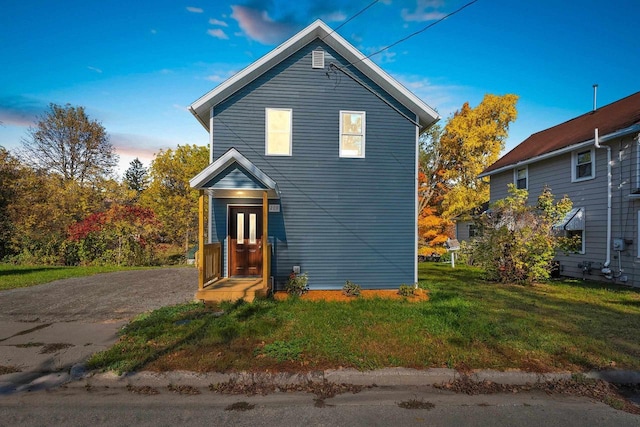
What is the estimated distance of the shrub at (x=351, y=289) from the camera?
8.95 metres

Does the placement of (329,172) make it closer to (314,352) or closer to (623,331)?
(314,352)

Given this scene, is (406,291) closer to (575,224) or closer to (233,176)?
(233,176)

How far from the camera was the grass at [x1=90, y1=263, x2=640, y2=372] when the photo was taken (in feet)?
14.8

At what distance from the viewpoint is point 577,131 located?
14.1 metres

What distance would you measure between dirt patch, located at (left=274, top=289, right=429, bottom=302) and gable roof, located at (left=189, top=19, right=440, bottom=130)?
17.5 ft

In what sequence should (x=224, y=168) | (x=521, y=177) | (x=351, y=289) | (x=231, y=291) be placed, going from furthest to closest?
(x=521, y=177) → (x=351, y=289) → (x=224, y=168) → (x=231, y=291)

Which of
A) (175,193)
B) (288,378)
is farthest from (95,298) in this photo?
(175,193)

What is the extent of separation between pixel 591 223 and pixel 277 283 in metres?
12.2

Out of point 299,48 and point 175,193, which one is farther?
point 175,193

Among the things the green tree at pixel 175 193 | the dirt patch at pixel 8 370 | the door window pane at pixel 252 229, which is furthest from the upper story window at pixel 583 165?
the green tree at pixel 175 193

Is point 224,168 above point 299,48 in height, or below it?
below

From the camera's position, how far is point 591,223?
486 inches

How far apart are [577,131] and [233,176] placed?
15040 mm

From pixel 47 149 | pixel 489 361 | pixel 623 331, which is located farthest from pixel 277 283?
pixel 47 149
